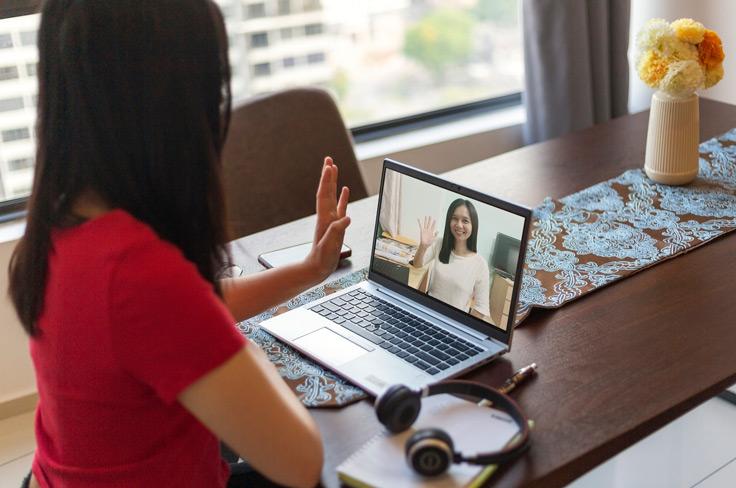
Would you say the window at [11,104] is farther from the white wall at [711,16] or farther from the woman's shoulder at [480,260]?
the white wall at [711,16]

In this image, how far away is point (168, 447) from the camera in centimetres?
108

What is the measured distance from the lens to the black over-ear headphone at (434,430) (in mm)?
1036

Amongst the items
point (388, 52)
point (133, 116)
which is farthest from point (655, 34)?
point (388, 52)

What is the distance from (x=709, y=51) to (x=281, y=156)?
38.7 inches

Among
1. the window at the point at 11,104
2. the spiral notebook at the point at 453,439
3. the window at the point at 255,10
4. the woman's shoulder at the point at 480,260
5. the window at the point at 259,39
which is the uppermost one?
the window at the point at 255,10

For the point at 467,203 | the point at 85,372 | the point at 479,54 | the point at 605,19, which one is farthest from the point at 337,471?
the point at 479,54

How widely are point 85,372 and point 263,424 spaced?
0.22m

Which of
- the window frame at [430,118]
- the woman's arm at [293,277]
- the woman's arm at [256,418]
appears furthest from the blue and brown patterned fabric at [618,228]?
the window frame at [430,118]

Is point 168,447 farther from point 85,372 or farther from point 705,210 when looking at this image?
point 705,210

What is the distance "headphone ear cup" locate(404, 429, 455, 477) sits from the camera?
40.7 inches

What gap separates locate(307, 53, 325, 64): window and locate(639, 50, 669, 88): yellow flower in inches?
60.6

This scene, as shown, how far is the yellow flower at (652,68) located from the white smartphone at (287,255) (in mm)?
705

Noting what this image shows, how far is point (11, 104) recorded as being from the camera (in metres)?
2.49

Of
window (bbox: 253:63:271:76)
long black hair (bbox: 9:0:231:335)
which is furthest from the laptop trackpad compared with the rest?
window (bbox: 253:63:271:76)
